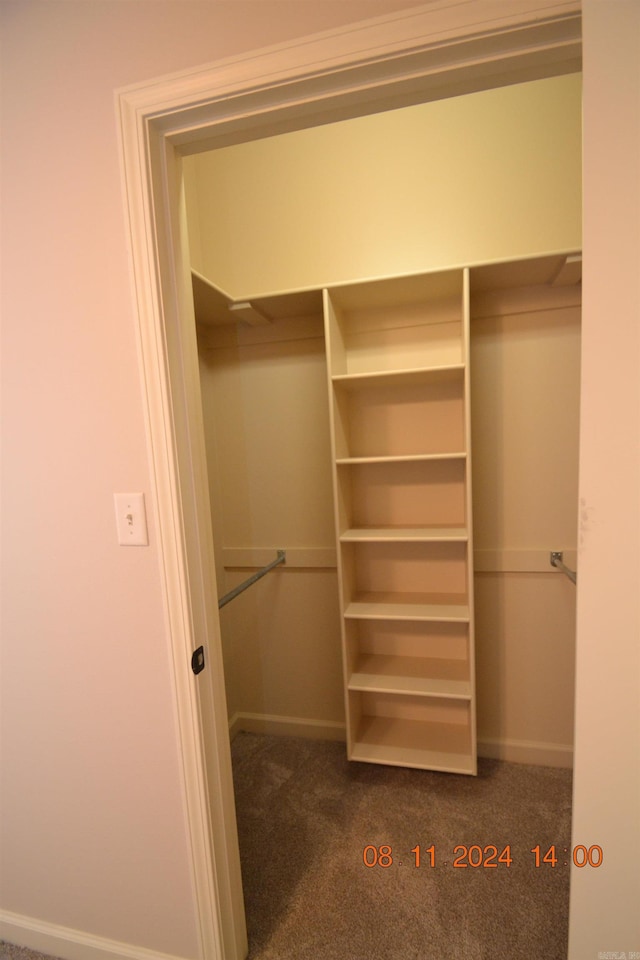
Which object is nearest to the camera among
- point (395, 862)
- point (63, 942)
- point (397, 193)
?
point (63, 942)

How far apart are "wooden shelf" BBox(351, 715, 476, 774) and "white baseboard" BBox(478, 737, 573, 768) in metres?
0.14

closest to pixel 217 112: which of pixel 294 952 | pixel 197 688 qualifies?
pixel 197 688

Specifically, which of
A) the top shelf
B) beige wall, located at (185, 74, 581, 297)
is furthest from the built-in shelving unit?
beige wall, located at (185, 74, 581, 297)

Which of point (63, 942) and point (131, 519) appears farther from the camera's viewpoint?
point (63, 942)

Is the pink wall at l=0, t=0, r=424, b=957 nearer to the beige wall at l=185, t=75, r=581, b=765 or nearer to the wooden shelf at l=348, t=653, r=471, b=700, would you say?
the wooden shelf at l=348, t=653, r=471, b=700

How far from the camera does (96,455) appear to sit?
98cm

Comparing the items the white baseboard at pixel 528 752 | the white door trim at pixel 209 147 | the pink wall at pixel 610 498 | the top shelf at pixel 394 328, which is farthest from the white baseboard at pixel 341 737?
the top shelf at pixel 394 328

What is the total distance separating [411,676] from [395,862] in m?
0.63

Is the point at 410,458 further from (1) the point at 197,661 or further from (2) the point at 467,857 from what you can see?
(2) the point at 467,857

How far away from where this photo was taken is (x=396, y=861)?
1463mm

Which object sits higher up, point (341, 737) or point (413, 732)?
point (413, 732)

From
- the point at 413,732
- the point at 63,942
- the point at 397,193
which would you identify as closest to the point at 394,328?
the point at 397,193

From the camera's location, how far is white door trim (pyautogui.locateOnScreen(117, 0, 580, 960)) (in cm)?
71

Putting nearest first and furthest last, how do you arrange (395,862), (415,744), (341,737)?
(395,862)
(415,744)
(341,737)
